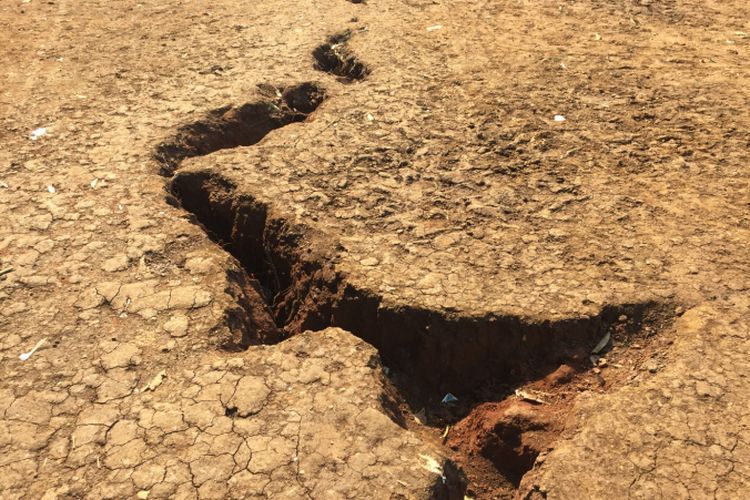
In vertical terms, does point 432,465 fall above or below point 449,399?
above

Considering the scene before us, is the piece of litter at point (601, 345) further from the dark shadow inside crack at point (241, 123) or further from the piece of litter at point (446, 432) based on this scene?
the dark shadow inside crack at point (241, 123)

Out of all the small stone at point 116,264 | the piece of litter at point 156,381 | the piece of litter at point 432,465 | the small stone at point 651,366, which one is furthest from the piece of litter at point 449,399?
the small stone at point 116,264

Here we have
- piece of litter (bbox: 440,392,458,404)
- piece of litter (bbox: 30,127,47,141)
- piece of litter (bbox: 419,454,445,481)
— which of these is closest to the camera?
piece of litter (bbox: 419,454,445,481)

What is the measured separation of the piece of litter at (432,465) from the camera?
193 centimetres

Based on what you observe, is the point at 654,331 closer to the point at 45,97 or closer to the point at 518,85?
the point at 518,85

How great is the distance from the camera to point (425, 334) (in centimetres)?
239

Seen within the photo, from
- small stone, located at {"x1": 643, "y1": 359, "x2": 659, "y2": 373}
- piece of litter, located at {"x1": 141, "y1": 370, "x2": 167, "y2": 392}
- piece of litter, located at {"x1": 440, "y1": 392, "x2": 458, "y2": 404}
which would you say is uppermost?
piece of litter, located at {"x1": 141, "y1": 370, "x2": 167, "y2": 392}

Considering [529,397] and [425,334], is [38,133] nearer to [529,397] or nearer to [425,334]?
[425,334]

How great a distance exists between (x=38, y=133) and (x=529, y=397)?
2.46 metres

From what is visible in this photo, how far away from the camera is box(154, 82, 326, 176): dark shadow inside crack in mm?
3195

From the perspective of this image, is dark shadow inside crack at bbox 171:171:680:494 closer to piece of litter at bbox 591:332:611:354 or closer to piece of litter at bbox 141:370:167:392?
piece of litter at bbox 591:332:611:354

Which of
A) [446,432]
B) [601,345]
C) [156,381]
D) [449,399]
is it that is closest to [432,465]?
[446,432]

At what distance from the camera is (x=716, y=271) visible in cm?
249

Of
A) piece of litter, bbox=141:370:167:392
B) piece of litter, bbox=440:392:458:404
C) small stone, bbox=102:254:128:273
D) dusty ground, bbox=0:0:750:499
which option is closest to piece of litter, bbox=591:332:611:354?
dusty ground, bbox=0:0:750:499
